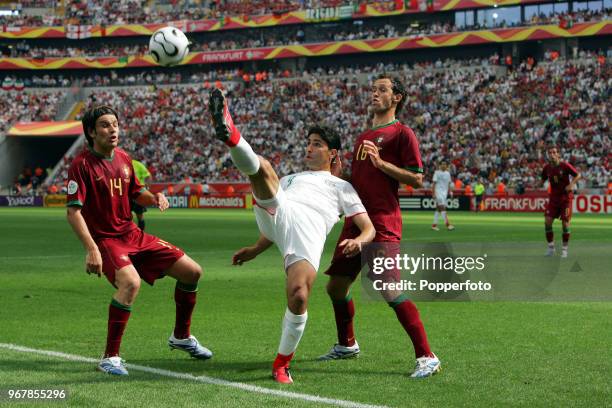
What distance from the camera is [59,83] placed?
256 feet

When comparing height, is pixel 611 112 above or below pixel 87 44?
below

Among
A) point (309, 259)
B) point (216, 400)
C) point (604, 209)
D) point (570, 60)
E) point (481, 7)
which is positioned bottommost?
point (604, 209)

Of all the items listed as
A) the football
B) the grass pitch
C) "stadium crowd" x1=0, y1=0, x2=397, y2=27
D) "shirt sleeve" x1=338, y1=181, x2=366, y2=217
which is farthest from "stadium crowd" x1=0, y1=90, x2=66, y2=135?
"shirt sleeve" x1=338, y1=181, x2=366, y2=217

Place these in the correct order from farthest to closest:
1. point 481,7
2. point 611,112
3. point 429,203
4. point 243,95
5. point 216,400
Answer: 1. point 243,95
2. point 481,7
3. point 611,112
4. point 429,203
5. point 216,400

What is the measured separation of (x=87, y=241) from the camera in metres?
7.10

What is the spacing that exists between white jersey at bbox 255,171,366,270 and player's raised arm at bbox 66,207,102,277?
133cm

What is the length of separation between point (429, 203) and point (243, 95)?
998 inches

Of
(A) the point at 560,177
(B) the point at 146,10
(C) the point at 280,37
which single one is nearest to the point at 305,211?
(A) the point at 560,177

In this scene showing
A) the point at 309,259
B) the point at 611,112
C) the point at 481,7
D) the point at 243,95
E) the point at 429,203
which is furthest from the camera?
the point at 243,95

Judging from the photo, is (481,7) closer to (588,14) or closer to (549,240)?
(588,14)

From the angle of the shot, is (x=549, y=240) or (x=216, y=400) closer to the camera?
(x=216, y=400)

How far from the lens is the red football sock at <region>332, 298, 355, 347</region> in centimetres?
766

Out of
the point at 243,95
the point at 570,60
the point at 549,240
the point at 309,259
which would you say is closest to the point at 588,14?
the point at 570,60

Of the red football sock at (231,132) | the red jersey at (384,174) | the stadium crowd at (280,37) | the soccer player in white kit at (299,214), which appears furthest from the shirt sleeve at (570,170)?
the stadium crowd at (280,37)
